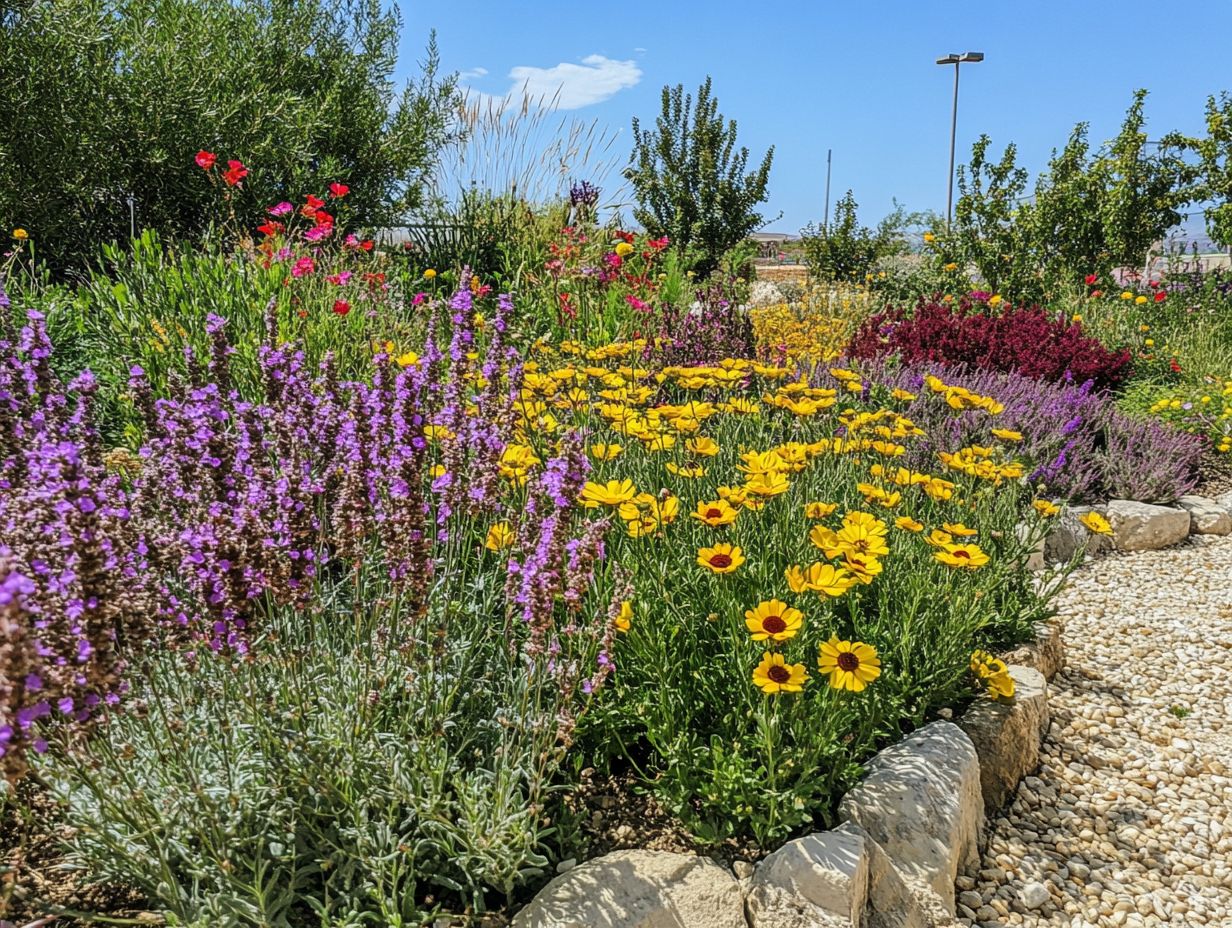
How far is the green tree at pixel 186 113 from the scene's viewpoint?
943cm


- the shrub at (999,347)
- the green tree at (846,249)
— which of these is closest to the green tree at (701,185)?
the green tree at (846,249)

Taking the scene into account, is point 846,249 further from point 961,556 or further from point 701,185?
point 961,556

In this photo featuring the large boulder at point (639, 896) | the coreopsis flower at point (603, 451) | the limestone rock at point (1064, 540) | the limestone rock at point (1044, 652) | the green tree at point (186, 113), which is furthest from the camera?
the green tree at point (186, 113)

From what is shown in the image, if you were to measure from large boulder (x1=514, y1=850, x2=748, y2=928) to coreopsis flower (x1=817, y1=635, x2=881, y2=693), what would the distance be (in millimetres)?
529

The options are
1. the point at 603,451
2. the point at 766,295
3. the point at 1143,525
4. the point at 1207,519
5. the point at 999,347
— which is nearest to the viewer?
the point at 603,451

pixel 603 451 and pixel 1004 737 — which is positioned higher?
pixel 603 451

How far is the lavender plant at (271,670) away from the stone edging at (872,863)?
0.64 ft

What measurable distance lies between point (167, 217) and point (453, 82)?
4401 millimetres

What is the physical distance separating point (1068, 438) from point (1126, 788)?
3220 millimetres

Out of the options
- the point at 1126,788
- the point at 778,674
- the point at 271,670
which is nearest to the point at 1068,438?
the point at 1126,788

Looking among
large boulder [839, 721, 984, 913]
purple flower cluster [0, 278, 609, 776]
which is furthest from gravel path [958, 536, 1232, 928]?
purple flower cluster [0, 278, 609, 776]

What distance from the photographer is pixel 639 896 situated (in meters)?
1.94

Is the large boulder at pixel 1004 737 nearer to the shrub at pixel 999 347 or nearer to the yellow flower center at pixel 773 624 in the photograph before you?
the yellow flower center at pixel 773 624

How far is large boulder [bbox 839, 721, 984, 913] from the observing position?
2281 mm
